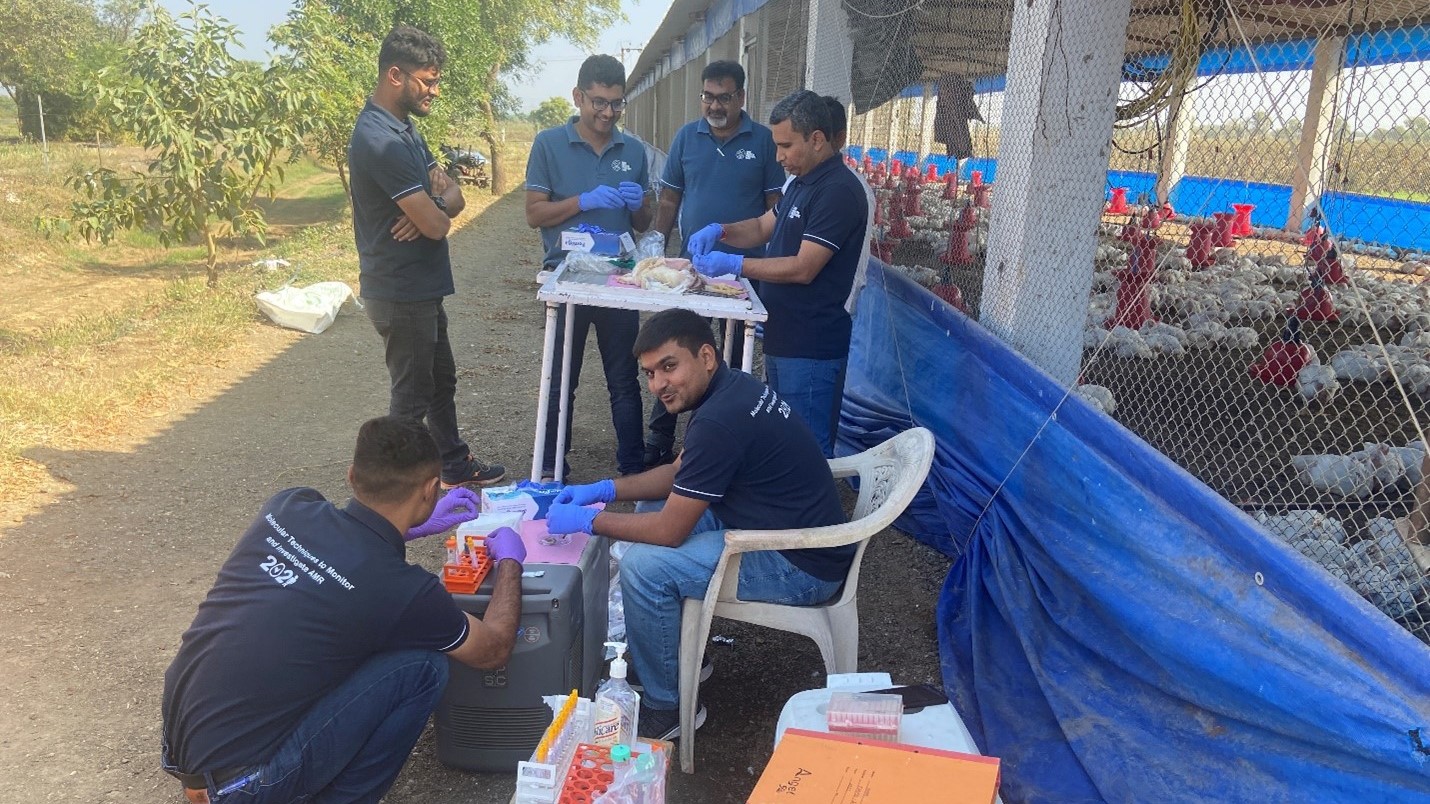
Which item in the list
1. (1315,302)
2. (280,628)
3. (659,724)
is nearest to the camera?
(280,628)

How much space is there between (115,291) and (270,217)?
8.61m

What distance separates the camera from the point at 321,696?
2043 millimetres

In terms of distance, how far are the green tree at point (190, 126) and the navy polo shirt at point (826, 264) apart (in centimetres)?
740

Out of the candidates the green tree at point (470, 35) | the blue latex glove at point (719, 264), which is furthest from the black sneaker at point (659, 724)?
the green tree at point (470, 35)

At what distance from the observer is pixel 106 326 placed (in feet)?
25.0

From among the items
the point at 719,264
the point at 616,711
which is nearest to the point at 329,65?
the point at 719,264

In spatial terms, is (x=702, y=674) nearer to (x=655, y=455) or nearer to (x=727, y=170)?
(x=655, y=455)

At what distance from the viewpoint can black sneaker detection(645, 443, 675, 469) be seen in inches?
180

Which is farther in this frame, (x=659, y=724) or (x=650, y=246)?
(x=650, y=246)

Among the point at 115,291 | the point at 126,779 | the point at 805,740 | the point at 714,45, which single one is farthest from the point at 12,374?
the point at 714,45

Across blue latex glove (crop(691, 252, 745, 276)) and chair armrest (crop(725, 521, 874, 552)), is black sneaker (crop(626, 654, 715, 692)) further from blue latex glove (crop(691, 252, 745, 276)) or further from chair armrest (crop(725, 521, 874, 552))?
blue latex glove (crop(691, 252, 745, 276))

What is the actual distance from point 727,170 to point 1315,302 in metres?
3.84

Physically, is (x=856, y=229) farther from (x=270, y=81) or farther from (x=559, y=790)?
(x=270, y=81)

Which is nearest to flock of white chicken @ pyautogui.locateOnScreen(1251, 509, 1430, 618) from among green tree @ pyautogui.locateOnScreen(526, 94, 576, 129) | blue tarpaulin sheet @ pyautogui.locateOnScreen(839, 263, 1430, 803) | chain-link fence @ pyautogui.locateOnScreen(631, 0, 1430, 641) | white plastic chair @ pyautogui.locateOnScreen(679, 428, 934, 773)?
chain-link fence @ pyautogui.locateOnScreen(631, 0, 1430, 641)
